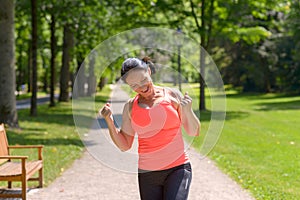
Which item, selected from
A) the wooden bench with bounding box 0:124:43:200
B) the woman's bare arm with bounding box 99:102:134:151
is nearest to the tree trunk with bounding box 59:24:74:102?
the wooden bench with bounding box 0:124:43:200

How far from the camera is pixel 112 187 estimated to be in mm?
8992

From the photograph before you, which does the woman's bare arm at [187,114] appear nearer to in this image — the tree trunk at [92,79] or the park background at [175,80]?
the park background at [175,80]

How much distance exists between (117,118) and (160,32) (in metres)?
0.88

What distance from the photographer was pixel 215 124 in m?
4.96

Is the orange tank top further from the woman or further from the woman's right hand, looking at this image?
the woman's right hand

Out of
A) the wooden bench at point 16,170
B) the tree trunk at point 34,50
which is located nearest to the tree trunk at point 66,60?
the tree trunk at point 34,50

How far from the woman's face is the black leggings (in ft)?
2.27

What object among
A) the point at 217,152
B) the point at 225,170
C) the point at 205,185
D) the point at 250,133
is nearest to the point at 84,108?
the point at 205,185

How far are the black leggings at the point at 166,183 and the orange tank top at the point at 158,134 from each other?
0.06m

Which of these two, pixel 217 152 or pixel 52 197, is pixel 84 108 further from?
pixel 217 152

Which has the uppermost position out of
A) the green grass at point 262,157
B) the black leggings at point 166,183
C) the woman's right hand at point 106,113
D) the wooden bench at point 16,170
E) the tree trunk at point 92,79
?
the tree trunk at point 92,79

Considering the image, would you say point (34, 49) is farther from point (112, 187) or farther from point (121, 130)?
point (121, 130)

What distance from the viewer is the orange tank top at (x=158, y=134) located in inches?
168

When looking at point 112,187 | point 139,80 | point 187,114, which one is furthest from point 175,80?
point 112,187
